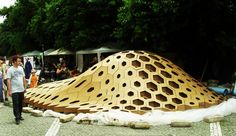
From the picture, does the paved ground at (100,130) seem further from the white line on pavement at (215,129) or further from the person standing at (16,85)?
the person standing at (16,85)

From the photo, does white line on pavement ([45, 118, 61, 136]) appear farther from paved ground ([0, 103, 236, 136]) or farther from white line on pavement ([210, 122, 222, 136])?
white line on pavement ([210, 122, 222, 136])

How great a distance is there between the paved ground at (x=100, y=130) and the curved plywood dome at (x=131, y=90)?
1453 mm

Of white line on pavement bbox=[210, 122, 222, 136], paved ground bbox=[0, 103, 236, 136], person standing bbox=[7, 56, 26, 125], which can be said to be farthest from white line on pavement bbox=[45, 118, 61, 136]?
white line on pavement bbox=[210, 122, 222, 136]

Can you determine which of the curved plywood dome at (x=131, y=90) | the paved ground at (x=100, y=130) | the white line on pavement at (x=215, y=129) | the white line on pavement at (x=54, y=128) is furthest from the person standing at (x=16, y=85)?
the white line on pavement at (x=215, y=129)

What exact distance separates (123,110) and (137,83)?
5.29ft

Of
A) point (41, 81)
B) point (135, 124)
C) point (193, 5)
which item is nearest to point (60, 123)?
point (135, 124)

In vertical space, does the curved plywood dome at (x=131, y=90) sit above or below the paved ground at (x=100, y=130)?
above

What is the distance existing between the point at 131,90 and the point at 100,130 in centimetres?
301

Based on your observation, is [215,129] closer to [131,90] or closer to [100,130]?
[100,130]

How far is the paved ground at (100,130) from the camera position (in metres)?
11.4

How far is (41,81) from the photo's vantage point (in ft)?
96.6

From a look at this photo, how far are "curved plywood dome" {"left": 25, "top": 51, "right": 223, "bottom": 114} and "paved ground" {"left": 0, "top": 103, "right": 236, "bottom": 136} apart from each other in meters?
1.45

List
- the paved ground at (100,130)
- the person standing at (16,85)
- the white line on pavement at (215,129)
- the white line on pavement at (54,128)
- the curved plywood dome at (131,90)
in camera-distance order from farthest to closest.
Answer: the curved plywood dome at (131,90) → the person standing at (16,85) → the white line on pavement at (54,128) → the paved ground at (100,130) → the white line on pavement at (215,129)

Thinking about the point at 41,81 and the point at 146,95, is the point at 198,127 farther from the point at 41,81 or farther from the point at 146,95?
the point at 41,81
